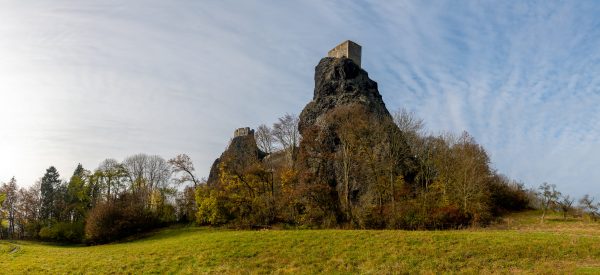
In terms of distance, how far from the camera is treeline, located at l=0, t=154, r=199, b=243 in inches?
1866

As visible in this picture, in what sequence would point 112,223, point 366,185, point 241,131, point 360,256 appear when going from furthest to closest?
point 241,131 → point 112,223 → point 366,185 → point 360,256

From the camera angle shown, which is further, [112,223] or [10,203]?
[10,203]

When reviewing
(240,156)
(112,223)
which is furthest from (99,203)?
(240,156)

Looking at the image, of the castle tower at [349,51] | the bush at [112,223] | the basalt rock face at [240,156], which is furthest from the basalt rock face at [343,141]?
the bush at [112,223]

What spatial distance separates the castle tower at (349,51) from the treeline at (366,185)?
50.7ft

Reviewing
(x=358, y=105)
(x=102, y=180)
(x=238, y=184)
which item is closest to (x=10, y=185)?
(x=102, y=180)

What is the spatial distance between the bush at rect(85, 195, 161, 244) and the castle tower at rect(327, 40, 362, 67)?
3615 centimetres

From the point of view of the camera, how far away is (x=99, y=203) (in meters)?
51.7

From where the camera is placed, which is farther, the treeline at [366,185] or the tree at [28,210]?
the tree at [28,210]

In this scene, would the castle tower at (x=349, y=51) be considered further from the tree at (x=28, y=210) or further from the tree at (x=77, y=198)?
the tree at (x=28, y=210)

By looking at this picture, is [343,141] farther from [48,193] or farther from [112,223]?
[48,193]

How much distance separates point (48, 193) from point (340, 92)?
57.0m

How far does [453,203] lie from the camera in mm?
39125

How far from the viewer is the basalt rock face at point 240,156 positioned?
156 feet
